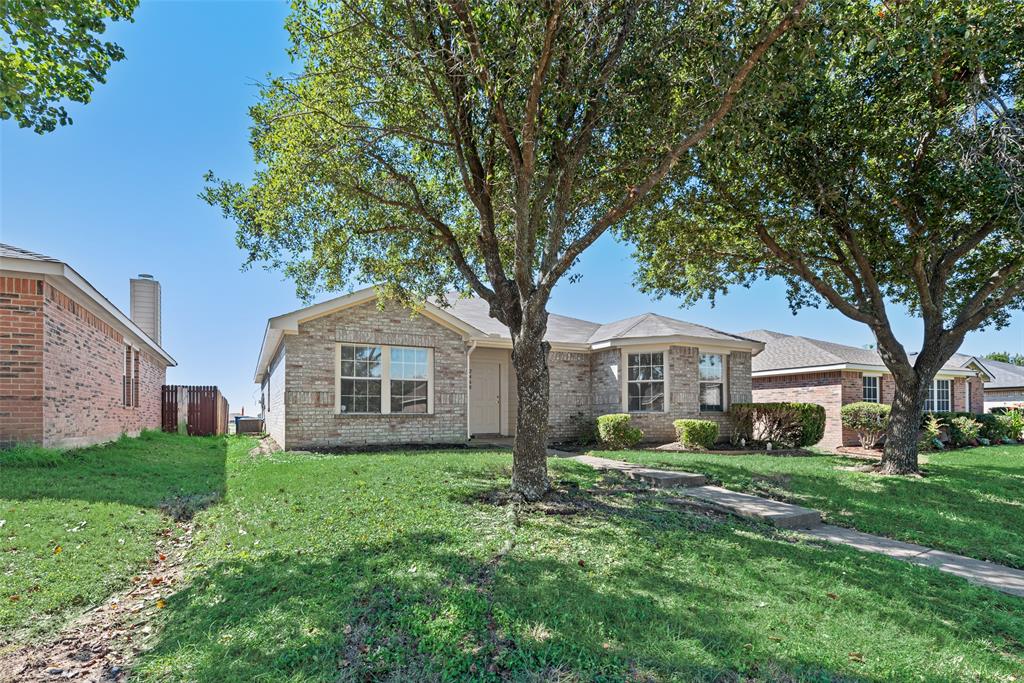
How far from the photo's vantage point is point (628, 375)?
14.8 m

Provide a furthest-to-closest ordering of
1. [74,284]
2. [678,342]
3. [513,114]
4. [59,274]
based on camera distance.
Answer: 1. [678,342]
2. [74,284]
3. [59,274]
4. [513,114]

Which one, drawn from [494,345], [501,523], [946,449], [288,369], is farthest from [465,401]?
[946,449]

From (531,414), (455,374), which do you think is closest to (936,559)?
(531,414)

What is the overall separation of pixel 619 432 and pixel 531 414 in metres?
7.50

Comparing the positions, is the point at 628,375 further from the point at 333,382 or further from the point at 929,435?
the point at 929,435

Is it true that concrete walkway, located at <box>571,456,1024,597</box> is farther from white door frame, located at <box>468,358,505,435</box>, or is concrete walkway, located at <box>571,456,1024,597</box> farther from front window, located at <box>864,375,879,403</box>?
front window, located at <box>864,375,879,403</box>

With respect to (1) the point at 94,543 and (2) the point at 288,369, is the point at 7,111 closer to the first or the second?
(1) the point at 94,543

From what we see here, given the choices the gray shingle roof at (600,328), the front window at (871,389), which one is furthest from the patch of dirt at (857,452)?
the gray shingle roof at (600,328)

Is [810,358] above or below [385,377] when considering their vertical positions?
above

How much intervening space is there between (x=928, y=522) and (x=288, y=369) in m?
11.8

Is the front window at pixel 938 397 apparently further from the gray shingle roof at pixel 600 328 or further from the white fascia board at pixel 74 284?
the white fascia board at pixel 74 284

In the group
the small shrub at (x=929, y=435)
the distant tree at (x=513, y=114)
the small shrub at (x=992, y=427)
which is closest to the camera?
the distant tree at (x=513, y=114)

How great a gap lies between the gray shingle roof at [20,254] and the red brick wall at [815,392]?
778 inches

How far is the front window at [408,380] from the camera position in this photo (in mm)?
12883
